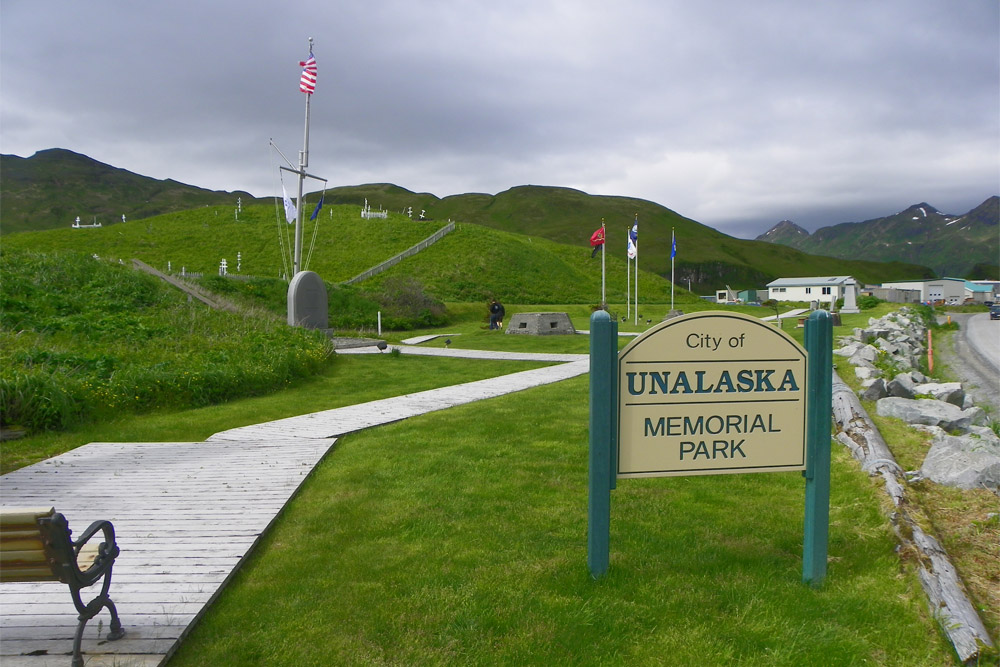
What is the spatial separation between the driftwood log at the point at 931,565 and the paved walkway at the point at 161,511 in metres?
3.84

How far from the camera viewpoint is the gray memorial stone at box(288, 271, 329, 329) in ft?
62.1

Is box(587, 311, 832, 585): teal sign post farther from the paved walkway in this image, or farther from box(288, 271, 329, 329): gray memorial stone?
box(288, 271, 329, 329): gray memorial stone

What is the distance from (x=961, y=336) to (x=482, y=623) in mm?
34344

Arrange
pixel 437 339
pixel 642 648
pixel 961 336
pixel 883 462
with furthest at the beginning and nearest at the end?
1. pixel 961 336
2. pixel 437 339
3. pixel 883 462
4. pixel 642 648

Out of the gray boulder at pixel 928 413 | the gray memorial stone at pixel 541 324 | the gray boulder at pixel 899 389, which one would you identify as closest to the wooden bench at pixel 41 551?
the gray boulder at pixel 928 413

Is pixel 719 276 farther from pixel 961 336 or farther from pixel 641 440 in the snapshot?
pixel 641 440

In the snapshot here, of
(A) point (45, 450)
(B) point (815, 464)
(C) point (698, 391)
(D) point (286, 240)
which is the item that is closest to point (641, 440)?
(C) point (698, 391)

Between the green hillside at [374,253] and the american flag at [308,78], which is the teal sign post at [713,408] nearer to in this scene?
the american flag at [308,78]

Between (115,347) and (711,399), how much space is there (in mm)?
11412

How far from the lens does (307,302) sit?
1930 cm

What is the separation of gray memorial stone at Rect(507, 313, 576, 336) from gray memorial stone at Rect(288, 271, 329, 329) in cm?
726

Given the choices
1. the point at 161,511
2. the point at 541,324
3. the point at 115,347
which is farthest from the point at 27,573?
the point at 541,324

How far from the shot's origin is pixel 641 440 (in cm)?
402

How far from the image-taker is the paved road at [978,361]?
15.5 m
